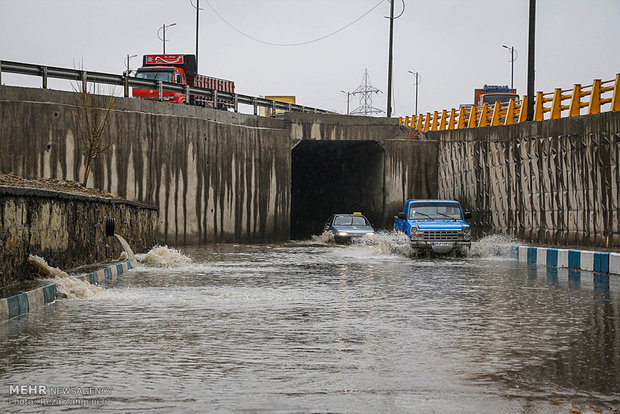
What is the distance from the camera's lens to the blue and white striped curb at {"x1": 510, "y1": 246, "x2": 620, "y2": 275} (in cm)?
A: 2092

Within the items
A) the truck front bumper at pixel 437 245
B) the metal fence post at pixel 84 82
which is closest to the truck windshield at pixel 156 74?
the metal fence post at pixel 84 82

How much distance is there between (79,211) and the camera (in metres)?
19.0

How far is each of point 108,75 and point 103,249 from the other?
1239 centimetres

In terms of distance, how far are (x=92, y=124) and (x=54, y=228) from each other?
14.2 meters

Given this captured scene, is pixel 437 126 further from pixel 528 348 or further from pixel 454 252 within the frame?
pixel 528 348

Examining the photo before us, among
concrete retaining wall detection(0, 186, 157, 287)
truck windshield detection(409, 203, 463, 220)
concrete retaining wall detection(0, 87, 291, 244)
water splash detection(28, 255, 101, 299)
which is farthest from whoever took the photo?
concrete retaining wall detection(0, 87, 291, 244)

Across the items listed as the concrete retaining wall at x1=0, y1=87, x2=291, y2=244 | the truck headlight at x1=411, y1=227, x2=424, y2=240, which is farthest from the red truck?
the truck headlight at x1=411, y1=227, x2=424, y2=240

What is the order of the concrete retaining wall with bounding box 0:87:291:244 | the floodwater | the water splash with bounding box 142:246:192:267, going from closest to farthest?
the floodwater
the water splash with bounding box 142:246:192:267
the concrete retaining wall with bounding box 0:87:291:244

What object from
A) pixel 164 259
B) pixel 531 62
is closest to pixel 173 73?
pixel 531 62

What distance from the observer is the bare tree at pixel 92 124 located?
99.0 feet

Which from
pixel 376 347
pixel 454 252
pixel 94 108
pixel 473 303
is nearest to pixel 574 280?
pixel 473 303

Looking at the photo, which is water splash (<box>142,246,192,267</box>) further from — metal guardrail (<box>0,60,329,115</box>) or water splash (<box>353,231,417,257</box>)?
metal guardrail (<box>0,60,329,115</box>)

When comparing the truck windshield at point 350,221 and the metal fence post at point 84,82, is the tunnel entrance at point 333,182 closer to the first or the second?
the truck windshield at point 350,221

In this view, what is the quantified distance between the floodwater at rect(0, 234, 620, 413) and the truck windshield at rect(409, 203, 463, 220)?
11001mm
